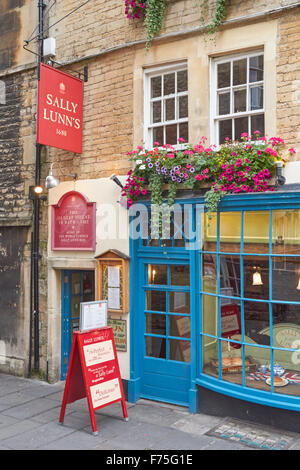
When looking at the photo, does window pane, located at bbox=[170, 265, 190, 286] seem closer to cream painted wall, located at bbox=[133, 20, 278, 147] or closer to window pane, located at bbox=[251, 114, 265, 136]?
cream painted wall, located at bbox=[133, 20, 278, 147]

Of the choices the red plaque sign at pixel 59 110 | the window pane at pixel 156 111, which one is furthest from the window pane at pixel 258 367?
the red plaque sign at pixel 59 110

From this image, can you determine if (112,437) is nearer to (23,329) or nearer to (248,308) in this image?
(248,308)

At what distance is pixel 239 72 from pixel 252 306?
11.4ft

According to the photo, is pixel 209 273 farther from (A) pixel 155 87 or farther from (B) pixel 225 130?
(A) pixel 155 87

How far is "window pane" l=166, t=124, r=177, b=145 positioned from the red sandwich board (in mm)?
3167

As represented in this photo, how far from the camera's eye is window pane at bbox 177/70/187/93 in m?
7.01

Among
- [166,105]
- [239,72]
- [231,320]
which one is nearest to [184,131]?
[166,105]

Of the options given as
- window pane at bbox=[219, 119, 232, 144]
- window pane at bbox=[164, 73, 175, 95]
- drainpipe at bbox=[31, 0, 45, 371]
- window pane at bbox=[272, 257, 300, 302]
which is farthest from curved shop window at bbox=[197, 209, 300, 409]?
drainpipe at bbox=[31, 0, 45, 371]

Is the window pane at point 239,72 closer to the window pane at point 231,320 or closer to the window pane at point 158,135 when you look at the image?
the window pane at point 158,135

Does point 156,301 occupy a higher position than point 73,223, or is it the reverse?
point 73,223

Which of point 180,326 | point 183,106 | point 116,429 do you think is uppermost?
point 183,106

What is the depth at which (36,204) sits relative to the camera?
27.6 ft

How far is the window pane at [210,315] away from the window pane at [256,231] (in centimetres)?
99

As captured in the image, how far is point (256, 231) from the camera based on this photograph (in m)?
6.11
